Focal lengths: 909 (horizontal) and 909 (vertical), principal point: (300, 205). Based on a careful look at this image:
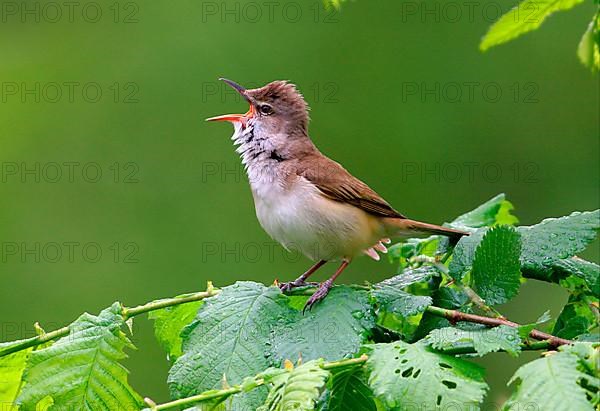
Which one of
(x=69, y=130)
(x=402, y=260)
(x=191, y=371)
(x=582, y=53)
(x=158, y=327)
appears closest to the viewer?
(x=191, y=371)

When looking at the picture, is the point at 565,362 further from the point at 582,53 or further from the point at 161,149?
the point at 161,149

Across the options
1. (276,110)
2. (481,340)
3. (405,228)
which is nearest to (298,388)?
(481,340)

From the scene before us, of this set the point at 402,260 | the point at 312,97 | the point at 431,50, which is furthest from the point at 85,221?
the point at 402,260

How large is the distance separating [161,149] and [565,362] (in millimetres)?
6488

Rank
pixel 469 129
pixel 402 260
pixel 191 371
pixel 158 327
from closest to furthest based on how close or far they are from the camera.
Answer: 1. pixel 191 371
2. pixel 158 327
3. pixel 402 260
4. pixel 469 129

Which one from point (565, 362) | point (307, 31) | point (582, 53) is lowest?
point (565, 362)

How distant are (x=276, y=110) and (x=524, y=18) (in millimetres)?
1910

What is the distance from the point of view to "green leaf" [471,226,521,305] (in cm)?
192

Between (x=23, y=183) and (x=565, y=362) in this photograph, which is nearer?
(x=565, y=362)

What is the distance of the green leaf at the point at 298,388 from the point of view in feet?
4.78

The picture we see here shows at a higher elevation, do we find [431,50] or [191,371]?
[431,50]

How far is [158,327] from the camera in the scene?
7.32ft

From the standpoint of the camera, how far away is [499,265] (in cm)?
194

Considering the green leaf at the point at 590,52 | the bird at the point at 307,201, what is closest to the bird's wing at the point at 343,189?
the bird at the point at 307,201
